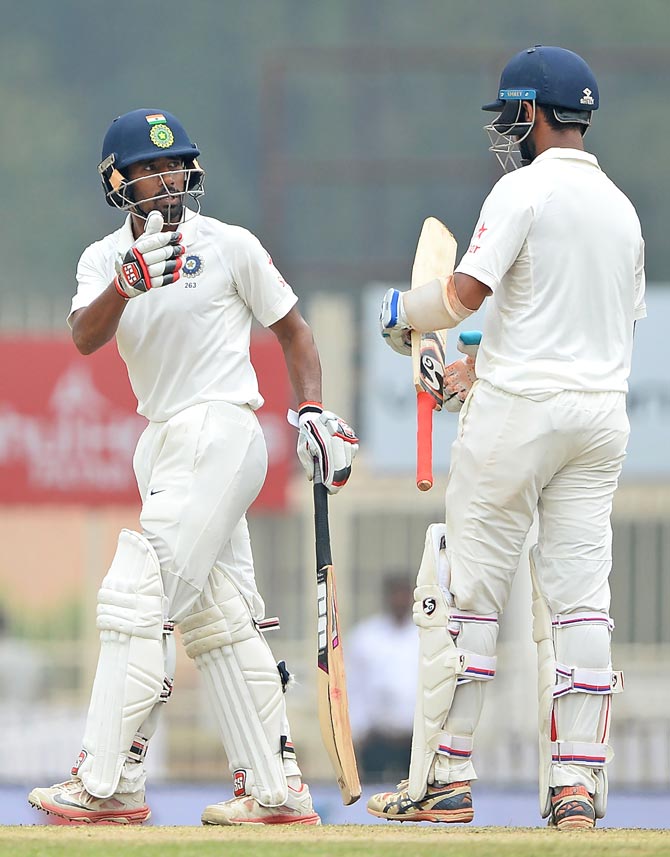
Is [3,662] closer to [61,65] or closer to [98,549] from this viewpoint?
[98,549]

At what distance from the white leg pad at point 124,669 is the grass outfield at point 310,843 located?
28 cm

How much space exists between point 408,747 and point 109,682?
5651mm

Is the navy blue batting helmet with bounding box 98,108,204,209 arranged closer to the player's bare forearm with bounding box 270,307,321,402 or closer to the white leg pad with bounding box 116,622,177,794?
the player's bare forearm with bounding box 270,307,321,402

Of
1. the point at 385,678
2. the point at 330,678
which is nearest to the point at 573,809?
the point at 330,678

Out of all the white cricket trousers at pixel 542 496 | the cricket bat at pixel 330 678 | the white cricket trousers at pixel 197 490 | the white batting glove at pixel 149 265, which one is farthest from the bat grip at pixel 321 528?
the white batting glove at pixel 149 265

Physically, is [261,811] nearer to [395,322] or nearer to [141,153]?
[395,322]

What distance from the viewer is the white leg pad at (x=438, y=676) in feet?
18.1

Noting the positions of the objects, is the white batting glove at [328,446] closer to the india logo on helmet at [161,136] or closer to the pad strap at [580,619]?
the pad strap at [580,619]

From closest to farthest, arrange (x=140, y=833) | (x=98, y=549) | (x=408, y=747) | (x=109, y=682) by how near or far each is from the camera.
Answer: (x=140, y=833) → (x=109, y=682) → (x=408, y=747) → (x=98, y=549)

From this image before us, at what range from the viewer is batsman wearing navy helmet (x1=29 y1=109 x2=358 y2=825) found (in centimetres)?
546

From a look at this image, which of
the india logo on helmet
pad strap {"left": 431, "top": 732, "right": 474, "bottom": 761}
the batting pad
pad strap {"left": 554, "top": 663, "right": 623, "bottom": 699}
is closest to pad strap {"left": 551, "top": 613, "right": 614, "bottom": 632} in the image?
pad strap {"left": 554, "top": 663, "right": 623, "bottom": 699}

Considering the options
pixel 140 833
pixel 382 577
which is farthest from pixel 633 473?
pixel 140 833

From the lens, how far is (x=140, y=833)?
16.6 feet

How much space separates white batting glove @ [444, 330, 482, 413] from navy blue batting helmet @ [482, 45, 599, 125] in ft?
2.12
